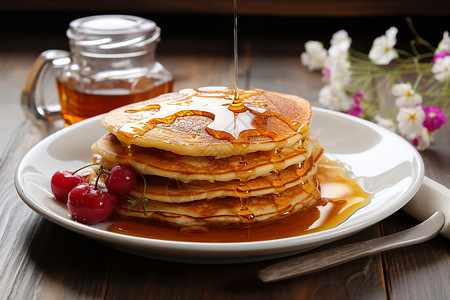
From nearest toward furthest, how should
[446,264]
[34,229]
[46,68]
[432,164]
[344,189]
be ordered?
1. [446,264]
2. [34,229]
3. [344,189]
4. [432,164]
5. [46,68]

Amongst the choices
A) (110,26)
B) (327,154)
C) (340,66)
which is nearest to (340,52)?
(340,66)

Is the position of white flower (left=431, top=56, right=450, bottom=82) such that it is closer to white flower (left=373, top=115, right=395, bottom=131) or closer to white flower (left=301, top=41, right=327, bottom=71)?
white flower (left=373, top=115, right=395, bottom=131)

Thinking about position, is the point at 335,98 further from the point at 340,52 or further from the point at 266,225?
the point at 266,225

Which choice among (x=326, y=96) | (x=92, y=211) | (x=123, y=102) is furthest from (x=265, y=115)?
(x=326, y=96)

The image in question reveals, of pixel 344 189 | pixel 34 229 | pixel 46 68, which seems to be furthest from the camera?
pixel 46 68

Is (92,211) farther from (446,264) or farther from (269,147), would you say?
(446,264)
